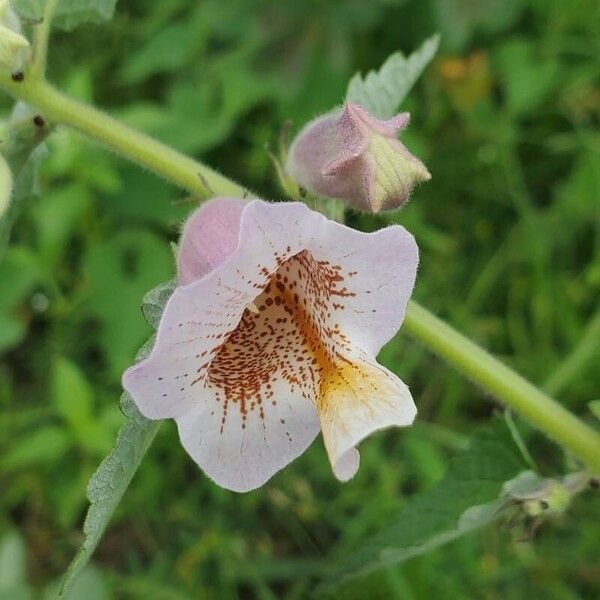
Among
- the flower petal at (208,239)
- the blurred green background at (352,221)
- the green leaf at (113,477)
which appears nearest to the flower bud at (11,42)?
the flower petal at (208,239)

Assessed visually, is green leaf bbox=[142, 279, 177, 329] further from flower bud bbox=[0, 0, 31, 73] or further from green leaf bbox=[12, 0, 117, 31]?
green leaf bbox=[12, 0, 117, 31]

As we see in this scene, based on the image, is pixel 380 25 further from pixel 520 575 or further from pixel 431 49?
pixel 520 575

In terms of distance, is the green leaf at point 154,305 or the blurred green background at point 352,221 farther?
the blurred green background at point 352,221

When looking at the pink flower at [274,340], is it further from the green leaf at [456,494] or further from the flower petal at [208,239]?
the green leaf at [456,494]

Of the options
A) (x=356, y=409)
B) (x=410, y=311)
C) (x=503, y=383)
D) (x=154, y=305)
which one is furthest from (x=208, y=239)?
(x=503, y=383)

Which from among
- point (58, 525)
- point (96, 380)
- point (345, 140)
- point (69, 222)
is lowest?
point (58, 525)

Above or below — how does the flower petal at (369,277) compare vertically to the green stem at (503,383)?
above

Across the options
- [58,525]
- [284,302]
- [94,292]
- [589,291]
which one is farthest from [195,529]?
[284,302]
